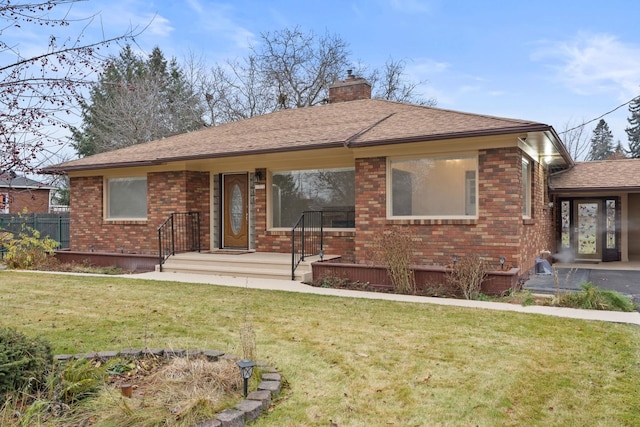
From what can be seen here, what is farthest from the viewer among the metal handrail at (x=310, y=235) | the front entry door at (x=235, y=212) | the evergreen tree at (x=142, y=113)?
the evergreen tree at (x=142, y=113)

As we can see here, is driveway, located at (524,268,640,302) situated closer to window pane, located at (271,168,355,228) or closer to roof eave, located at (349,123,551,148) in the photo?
roof eave, located at (349,123,551,148)

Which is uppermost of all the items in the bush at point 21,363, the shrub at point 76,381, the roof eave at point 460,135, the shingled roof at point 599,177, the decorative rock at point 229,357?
the roof eave at point 460,135

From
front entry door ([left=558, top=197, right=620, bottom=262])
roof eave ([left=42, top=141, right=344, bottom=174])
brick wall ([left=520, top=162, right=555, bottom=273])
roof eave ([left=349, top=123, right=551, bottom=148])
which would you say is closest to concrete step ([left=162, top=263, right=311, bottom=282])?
roof eave ([left=42, top=141, right=344, bottom=174])

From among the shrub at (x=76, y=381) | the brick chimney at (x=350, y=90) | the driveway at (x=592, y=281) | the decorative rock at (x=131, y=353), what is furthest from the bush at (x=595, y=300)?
the brick chimney at (x=350, y=90)

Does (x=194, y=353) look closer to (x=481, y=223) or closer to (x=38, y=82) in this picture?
(x=38, y=82)

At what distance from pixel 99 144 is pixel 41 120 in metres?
27.3

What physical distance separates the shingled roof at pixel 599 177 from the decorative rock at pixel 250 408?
1272 centimetres

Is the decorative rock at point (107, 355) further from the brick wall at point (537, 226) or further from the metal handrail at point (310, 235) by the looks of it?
the brick wall at point (537, 226)

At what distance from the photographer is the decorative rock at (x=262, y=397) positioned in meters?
3.29

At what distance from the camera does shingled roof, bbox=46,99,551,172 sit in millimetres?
8750

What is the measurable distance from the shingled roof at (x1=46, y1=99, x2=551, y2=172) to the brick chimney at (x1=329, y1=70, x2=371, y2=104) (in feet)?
2.59

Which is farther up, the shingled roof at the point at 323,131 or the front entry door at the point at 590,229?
the shingled roof at the point at 323,131

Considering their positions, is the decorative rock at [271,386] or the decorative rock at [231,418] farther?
the decorative rock at [271,386]

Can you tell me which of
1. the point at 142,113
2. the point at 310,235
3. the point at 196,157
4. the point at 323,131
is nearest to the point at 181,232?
the point at 196,157
